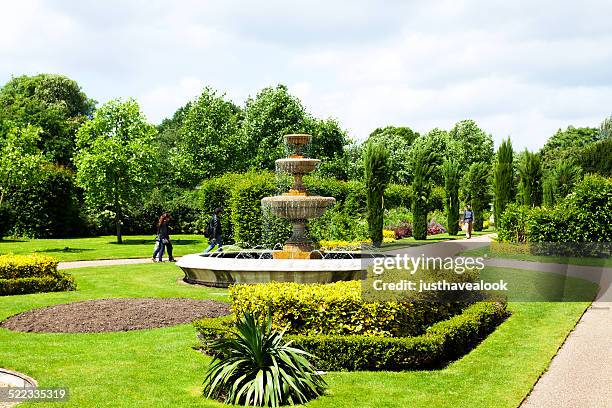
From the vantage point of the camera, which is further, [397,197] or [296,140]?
[397,197]

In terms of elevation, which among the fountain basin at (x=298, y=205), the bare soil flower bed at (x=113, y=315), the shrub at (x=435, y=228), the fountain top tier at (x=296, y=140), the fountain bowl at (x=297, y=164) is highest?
the fountain top tier at (x=296, y=140)

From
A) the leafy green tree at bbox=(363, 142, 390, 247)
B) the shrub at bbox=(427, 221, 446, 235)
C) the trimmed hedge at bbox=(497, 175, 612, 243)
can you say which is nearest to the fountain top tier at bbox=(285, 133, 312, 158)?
the trimmed hedge at bbox=(497, 175, 612, 243)

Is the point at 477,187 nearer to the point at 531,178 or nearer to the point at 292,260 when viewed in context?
Result: the point at 531,178

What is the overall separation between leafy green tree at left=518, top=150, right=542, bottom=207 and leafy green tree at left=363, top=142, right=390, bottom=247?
7.73 meters

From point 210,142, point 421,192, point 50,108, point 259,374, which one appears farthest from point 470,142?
point 259,374

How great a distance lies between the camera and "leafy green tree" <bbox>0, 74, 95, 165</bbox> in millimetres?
47062

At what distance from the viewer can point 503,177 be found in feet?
107

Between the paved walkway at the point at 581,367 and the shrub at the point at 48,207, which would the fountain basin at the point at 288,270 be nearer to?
the paved walkway at the point at 581,367

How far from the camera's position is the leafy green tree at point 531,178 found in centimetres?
3136

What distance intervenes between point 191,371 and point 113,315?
4.26 metres

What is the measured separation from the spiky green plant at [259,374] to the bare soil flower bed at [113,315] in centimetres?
435

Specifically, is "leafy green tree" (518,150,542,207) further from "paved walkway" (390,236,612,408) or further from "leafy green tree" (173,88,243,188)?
"leafy green tree" (173,88,243,188)

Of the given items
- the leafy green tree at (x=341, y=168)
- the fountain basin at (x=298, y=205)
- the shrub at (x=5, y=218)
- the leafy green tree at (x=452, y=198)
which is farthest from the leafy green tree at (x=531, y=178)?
the shrub at (x=5, y=218)

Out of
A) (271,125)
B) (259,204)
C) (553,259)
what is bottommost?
(553,259)
